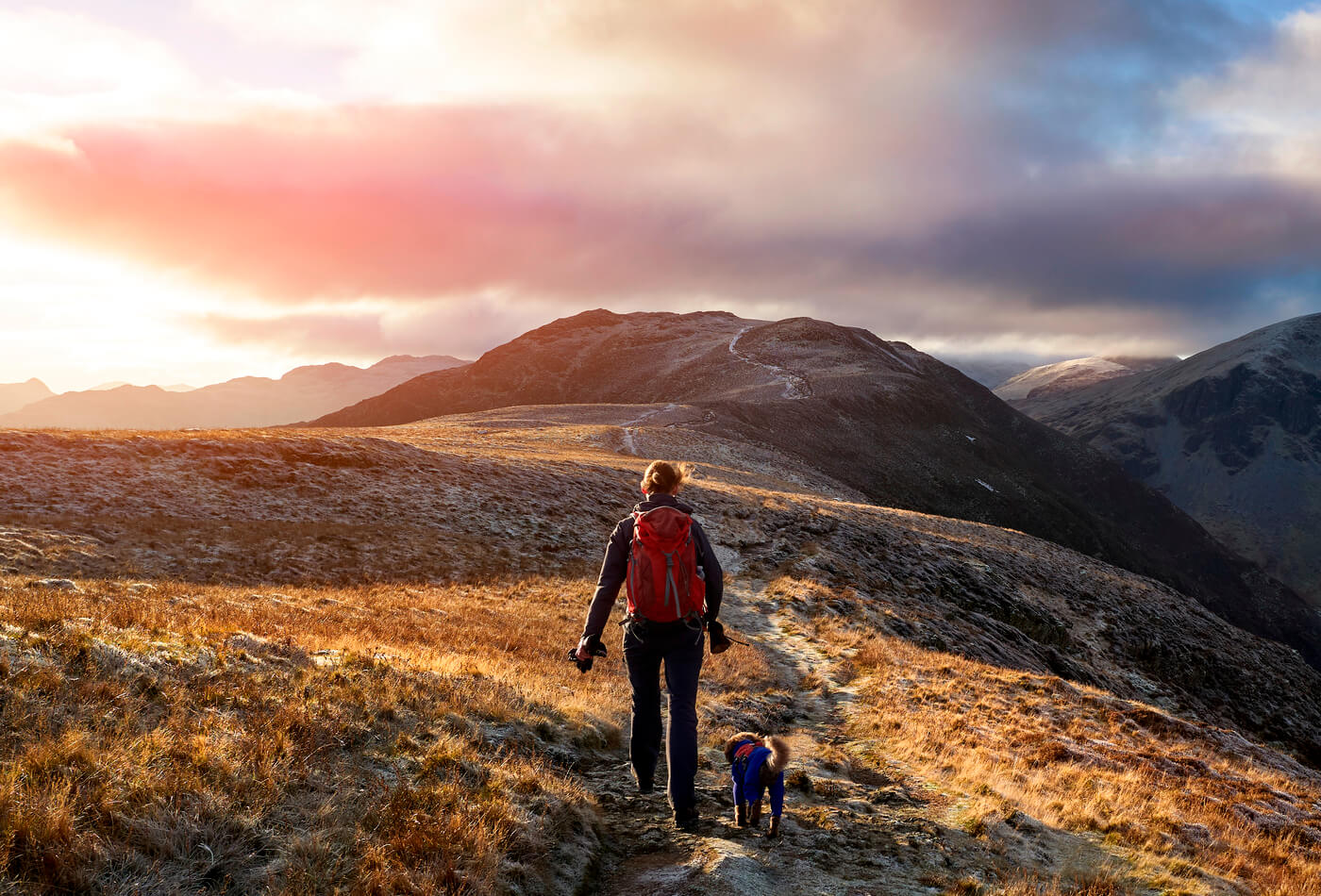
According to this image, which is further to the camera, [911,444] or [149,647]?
[911,444]

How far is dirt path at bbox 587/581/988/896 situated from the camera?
20.0 ft

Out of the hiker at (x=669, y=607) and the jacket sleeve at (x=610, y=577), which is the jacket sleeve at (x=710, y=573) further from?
the jacket sleeve at (x=610, y=577)

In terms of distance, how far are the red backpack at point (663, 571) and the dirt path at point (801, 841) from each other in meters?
2.12

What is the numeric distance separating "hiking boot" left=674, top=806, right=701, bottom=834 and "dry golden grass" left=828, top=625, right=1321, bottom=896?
9.55 ft

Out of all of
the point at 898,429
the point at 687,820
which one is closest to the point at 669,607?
the point at 687,820

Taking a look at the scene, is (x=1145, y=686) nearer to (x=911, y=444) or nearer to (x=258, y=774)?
(x=258, y=774)

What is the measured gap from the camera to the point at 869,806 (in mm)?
8523

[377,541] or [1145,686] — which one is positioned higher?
[377,541]

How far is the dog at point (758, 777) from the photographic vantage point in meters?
6.96

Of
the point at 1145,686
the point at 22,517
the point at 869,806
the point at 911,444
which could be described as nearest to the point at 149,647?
the point at 869,806

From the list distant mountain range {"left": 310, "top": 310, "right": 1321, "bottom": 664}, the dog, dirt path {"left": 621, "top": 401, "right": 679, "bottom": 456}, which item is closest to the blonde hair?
the dog

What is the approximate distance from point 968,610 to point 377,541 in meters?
24.1

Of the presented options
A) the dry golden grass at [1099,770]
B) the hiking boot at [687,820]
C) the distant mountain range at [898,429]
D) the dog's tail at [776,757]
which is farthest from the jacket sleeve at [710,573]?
the distant mountain range at [898,429]

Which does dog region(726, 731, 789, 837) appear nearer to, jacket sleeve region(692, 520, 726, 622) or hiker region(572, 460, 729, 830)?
hiker region(572, 460, 729, 830)
